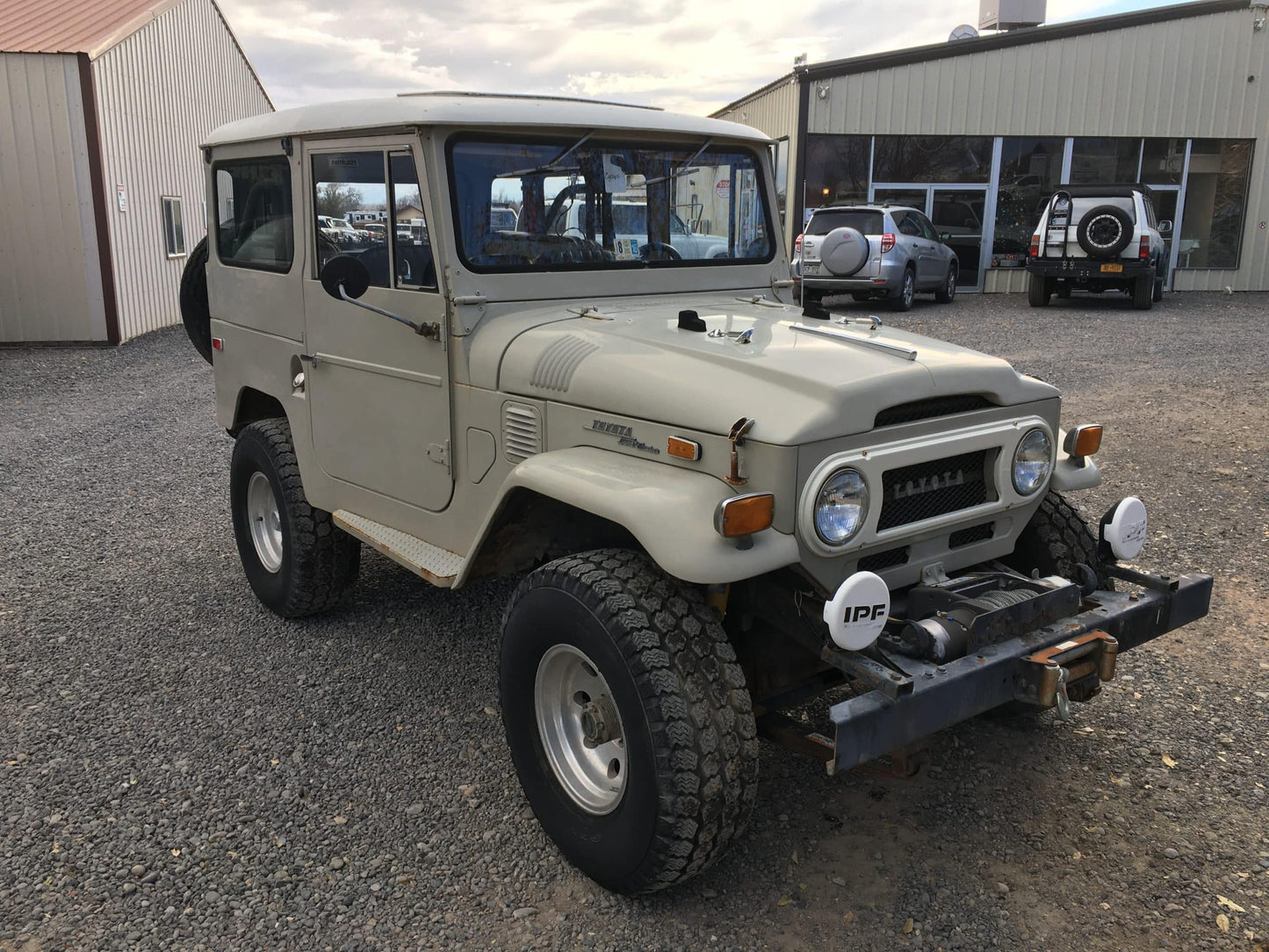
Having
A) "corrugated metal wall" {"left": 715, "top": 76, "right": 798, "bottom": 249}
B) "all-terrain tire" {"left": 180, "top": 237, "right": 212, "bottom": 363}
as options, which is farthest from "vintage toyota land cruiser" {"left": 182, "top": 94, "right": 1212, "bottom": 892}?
"corrugated metal wall" {"left": 715, "top": 76, "right": 798, "bottom": 249}

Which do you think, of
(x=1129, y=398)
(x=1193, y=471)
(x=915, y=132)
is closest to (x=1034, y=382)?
(x=1193, y=471)

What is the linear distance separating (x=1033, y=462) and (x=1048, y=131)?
1839cm

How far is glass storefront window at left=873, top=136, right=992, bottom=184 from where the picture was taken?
1944 centimetres

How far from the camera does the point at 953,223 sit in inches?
781

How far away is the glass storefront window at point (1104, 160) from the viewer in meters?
19.7

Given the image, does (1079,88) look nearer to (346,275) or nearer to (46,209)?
(46,209)

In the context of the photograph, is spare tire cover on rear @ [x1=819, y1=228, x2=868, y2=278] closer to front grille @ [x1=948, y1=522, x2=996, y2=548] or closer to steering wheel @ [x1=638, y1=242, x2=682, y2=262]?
steering wheel @ [x1=638, y1=242, x2=682, y2=262]

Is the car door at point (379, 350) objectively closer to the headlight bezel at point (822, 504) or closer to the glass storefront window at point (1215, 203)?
the headlight bezel at point (822, 504)

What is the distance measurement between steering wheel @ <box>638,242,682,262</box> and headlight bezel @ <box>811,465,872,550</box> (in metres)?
1.59

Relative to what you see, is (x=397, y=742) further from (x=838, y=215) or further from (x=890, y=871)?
(x=838, y=215)

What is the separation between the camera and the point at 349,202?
13.2ft

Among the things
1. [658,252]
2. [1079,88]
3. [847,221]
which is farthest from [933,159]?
[658,252]

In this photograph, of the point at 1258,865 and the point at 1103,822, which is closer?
the point at 1258,865

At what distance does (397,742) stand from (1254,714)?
3.23 meters
